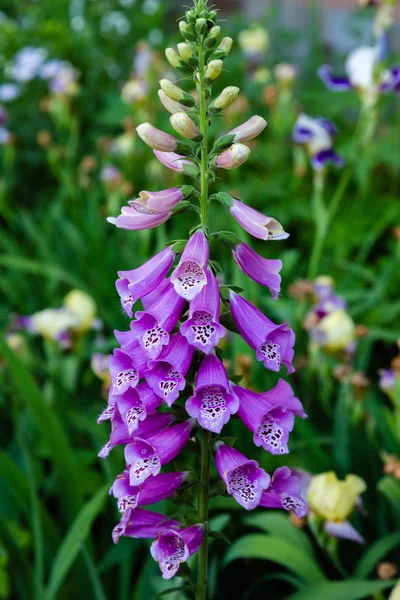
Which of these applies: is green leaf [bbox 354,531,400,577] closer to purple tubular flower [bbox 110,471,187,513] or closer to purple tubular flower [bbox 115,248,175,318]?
purple tubular flower [bbox 110,471,187,513]

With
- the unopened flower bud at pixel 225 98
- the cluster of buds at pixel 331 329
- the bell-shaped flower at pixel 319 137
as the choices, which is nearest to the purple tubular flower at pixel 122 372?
the unopened flower bud at pixel 225 98

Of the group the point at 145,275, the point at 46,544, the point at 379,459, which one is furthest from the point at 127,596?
the point at 145,275

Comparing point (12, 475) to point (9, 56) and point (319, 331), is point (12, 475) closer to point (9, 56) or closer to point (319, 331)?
point (319, 331)

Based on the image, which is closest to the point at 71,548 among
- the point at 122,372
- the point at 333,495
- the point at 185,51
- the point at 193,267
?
the point at 333,495

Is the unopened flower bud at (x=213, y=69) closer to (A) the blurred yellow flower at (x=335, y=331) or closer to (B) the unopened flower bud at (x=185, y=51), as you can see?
(B) the unopened flower bud at (x=185, y=51)

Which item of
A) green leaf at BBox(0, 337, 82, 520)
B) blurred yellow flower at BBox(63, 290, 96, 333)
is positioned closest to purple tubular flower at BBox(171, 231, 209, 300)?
green leaf at BBox(0, 337, 82, 520)
